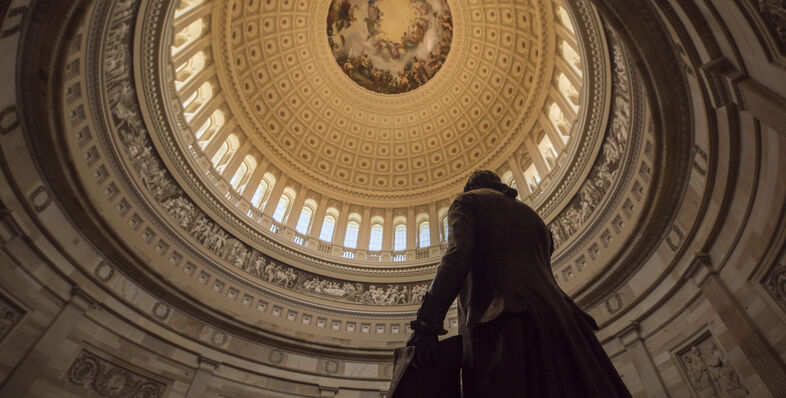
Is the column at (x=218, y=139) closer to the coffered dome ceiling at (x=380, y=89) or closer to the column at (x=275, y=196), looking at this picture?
the coffered dome ceiling at (x=380, y=89)

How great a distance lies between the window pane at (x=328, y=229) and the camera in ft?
76.3

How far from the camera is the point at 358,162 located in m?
28.5

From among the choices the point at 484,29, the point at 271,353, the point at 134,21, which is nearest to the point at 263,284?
the point at 271,353

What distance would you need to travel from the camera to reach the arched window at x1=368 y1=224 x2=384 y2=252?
78.4ft

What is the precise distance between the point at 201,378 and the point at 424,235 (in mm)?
14454

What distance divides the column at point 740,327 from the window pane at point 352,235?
17223 mm

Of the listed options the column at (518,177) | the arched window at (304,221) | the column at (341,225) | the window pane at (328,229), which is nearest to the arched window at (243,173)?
the arched window at (304,221)

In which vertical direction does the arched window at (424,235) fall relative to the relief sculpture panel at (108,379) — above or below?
above

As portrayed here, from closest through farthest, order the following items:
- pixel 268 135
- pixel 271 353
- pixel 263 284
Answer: pixel 271 353 → pixel 263 284 → pixel 268 135

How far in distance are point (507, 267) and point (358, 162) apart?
2569cm

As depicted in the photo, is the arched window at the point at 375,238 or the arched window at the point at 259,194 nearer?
the arched window at the point at 259,194

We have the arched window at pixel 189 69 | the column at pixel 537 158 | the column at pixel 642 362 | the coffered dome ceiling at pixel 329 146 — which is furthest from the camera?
the column at pixel 537 158

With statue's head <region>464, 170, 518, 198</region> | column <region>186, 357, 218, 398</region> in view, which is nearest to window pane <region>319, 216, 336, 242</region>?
column <region>186, 357, 218, 398</region>

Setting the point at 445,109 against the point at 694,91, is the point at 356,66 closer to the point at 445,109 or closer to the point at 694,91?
the point at 445,109
